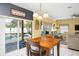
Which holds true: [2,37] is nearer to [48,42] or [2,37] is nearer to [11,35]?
[11,35]

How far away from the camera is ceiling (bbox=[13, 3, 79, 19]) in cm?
210

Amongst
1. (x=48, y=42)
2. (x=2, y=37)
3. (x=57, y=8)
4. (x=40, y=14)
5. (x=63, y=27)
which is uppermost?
(x=57, y=8)

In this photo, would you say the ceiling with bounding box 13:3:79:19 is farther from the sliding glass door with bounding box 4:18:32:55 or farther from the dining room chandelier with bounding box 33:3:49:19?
the sliding glass door with bounding box 4:18:32:55

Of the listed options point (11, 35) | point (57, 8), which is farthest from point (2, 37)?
point (57, 8)

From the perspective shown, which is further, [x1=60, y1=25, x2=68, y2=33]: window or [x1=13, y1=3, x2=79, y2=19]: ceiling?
[x1=60, y1=25, x2=68, y2=33]: window

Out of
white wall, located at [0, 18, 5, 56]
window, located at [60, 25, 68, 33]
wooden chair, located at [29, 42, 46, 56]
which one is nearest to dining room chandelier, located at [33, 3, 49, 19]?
window, located at [60, 25, 68, 33]

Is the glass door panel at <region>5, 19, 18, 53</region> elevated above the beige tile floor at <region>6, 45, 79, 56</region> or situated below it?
above

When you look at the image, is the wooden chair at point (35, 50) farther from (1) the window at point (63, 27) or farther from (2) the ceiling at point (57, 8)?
(2) the ceiling at point (57, 8)

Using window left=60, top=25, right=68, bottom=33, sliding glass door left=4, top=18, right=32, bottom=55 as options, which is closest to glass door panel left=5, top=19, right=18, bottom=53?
sliding glass door left=4, top=18, right=32, bottom=55

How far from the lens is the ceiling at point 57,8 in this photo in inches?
82.8

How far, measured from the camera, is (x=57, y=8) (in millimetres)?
2170

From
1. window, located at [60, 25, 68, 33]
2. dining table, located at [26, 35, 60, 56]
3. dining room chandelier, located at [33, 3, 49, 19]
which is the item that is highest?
dining room chandelier, located at [33, 3, 49, 19]

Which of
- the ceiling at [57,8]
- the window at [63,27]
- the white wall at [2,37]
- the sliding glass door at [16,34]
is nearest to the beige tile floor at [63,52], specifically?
the sliding glass door at [16,34]

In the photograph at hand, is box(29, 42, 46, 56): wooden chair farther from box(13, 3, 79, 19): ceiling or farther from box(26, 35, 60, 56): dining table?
box(13, 3, 79, 19): ceiling
